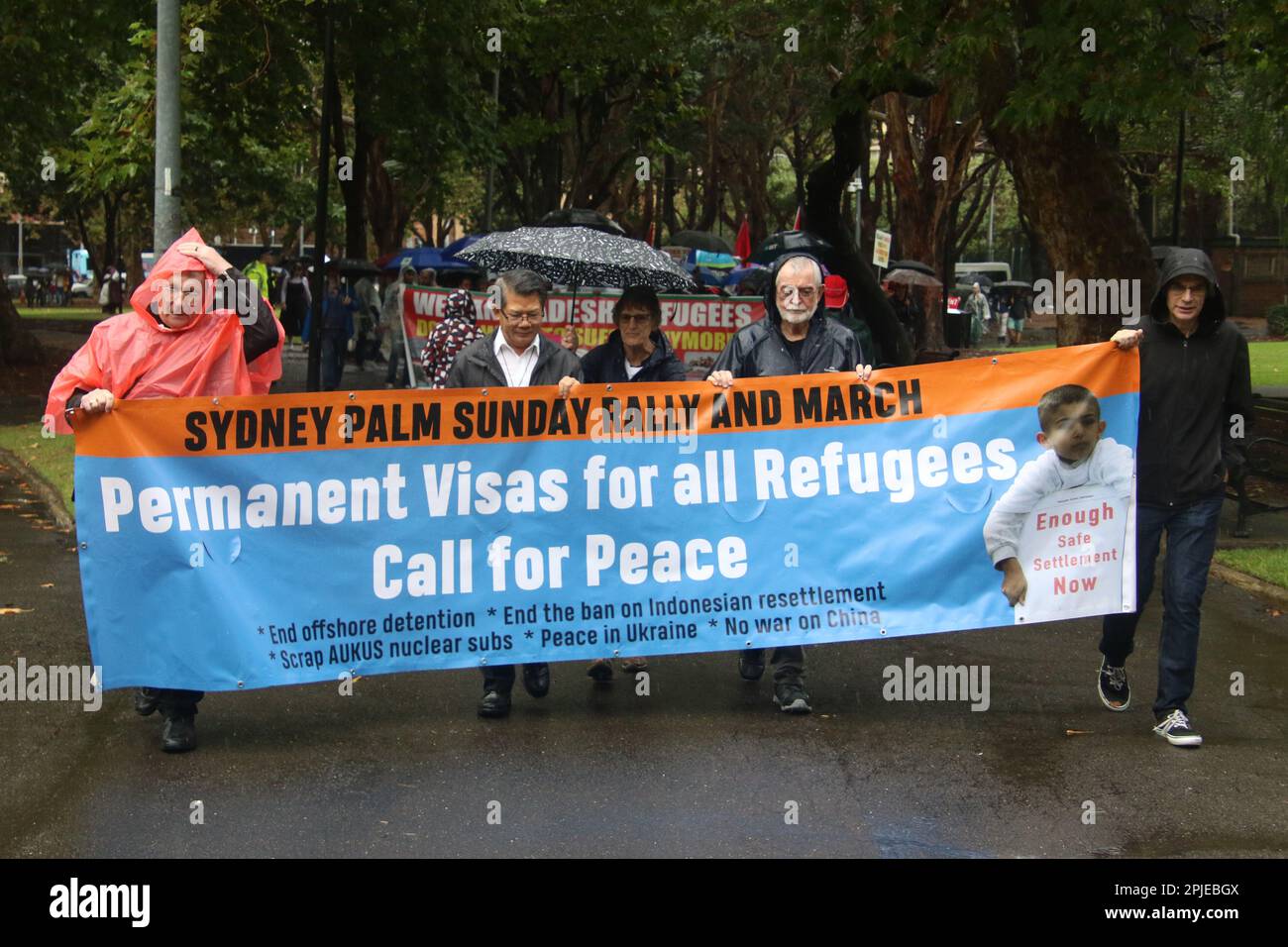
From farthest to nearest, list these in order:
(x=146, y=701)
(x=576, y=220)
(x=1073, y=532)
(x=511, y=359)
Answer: (x=576, y=220) < (x=511, y=359) < (x=1073, y=532) < (x=146, y=701)

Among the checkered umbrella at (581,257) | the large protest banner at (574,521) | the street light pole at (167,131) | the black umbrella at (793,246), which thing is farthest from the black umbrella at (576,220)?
the large protest banner at (574,521)

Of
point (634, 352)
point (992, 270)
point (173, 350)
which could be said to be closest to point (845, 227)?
point (634, 352)

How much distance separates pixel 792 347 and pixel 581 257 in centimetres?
607

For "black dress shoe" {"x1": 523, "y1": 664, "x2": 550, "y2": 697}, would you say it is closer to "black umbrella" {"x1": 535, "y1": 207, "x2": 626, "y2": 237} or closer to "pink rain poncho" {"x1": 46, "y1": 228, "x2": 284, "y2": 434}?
"pink rain poncho" {"x1": 46, "y1": 228, "x2": 284, "y2": 434}

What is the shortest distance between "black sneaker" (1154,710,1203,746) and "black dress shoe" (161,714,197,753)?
12.5 feet

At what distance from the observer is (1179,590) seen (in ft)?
21.1

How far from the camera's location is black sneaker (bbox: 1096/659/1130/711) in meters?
7.02

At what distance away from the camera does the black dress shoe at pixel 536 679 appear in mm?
7094

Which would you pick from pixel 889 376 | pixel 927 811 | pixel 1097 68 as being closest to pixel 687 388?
pixel 889 376

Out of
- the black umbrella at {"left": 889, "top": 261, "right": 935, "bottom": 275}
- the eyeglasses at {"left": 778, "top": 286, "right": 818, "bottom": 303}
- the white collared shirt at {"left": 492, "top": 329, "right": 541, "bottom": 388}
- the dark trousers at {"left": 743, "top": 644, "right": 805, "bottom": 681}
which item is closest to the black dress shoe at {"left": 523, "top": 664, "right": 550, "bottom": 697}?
the dark trousers at {"left": 743, "top": 644, "right": 805, "bottom": 681}

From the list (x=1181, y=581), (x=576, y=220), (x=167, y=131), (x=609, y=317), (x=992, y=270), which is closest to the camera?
(x=1181, y=581)

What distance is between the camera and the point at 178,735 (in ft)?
20.8

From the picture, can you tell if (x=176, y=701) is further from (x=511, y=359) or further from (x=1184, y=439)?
(x=1184, y=439)

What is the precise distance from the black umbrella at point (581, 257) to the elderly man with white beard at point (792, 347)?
548cm
